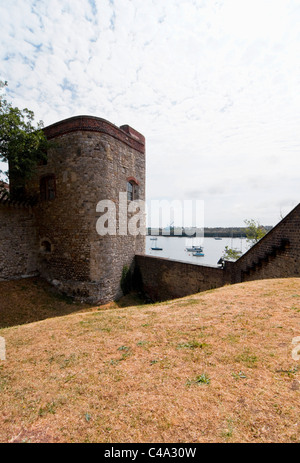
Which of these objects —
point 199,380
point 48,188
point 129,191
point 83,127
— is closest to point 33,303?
point 48,188

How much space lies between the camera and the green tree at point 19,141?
32.8 feet

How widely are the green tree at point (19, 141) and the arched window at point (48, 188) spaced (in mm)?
1163

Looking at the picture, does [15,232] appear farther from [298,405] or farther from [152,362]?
[298,405]

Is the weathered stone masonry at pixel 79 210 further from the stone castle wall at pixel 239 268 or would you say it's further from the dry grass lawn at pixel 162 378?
the dry grass lawn at pixel 162 378

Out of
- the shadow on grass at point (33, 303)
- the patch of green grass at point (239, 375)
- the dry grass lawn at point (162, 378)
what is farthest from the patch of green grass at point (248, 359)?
the shadow on grass at point (33, 303)

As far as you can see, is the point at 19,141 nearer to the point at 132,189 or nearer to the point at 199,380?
the point at 132,189

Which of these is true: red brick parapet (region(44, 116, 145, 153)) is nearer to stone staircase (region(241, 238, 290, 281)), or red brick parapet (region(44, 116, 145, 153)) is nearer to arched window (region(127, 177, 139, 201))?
arched window (region(127, 177, 139, 201))

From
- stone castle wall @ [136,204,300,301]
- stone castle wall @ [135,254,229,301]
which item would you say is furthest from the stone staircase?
stone castle wall @ [135,254,229,301]

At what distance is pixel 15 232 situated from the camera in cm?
1215

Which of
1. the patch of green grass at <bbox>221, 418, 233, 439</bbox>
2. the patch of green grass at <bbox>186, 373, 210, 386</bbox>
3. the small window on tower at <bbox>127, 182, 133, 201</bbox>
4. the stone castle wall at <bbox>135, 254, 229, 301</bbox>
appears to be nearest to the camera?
the patch of green grass at <bbox>221, 418, 233, 439</bbox>

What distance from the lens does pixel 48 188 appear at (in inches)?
497

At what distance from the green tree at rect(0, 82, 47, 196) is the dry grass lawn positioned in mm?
8617

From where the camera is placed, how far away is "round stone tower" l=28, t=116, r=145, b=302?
11297 mm
